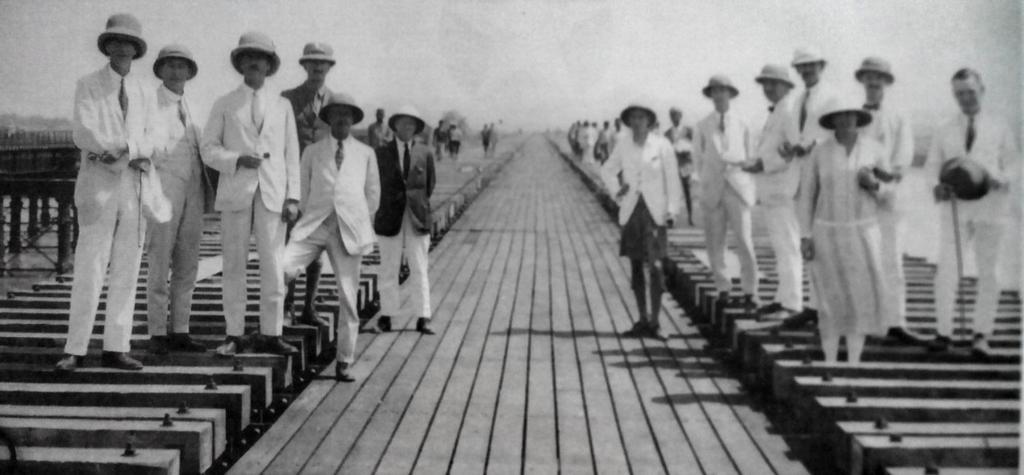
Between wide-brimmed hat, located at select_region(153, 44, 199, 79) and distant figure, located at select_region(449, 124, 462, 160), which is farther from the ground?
distant figure, located at select_region(449, 124, 462, 160)

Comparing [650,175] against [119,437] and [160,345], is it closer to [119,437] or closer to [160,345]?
[160,345]

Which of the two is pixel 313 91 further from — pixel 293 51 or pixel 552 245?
pixel 552 245

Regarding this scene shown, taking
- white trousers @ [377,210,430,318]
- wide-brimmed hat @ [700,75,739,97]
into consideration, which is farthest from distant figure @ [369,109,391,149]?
wide-brimmed hat @ [700,75,739,97]

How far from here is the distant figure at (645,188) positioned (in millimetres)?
5660

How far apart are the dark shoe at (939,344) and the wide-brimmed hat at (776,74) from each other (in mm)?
1656

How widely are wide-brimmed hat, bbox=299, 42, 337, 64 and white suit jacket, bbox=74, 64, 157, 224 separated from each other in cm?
115

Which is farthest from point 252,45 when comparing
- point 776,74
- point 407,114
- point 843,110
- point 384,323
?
point 776,74

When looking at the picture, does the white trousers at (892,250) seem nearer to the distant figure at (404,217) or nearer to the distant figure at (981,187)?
the distant figure at (981,187)

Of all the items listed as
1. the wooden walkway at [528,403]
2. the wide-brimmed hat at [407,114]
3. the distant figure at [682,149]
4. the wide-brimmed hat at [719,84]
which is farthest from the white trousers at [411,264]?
the distant figure at [682,149]

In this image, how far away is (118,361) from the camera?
154 inches

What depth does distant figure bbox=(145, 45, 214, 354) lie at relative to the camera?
4.25 meters

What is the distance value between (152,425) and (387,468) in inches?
34.3

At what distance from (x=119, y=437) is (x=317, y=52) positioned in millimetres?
2510

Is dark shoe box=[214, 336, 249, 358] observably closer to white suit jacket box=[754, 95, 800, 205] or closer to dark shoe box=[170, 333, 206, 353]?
dark shoe box=[170, 333, 206, 353]
